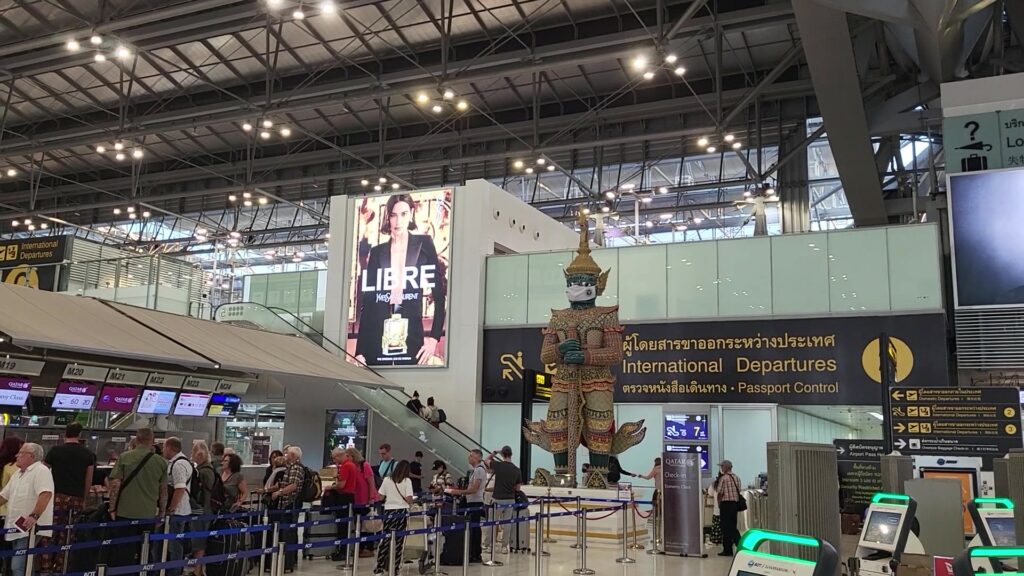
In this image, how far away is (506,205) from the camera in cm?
2320

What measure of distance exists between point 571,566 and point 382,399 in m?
9.92

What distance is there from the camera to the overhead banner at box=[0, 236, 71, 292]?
1892 cm

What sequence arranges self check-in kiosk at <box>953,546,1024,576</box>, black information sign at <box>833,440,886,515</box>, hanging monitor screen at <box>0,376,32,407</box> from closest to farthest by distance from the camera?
self check-in kiosk at <box>953,546,1024,576</box>
hanging monitor screen at <box>0,376,32,407</box>
black information sign at <box>833,440,886,515</box>

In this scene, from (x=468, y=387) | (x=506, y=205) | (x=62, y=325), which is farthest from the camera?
(x=506, y=205)

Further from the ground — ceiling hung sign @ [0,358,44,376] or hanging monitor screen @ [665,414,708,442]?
ceiling hung sign @ [0,358,44,376]

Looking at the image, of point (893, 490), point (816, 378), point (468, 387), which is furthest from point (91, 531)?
point (816, 378)

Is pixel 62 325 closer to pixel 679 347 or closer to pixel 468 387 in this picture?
pixel 468 387

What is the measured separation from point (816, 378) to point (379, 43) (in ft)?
42.7

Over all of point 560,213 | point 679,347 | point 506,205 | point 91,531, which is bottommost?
point 91,531

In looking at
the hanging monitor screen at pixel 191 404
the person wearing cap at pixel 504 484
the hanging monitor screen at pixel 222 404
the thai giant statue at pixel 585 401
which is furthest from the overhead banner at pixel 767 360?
the person wearing cap at pixel 504 484

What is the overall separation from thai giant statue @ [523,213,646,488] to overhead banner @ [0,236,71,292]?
11311mm

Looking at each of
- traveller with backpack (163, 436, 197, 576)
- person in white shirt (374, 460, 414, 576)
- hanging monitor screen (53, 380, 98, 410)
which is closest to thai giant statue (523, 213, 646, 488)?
person in white shirt (374, 460, 414, 576)

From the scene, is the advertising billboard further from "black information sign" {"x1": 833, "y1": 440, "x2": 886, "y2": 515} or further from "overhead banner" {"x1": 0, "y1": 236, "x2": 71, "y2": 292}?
"overhead banner" {"x1": 0, "y1": 236, "x2": 71, "y2": 292}

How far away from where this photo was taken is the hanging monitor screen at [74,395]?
13570 millimetres
